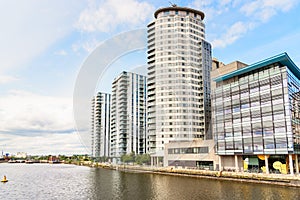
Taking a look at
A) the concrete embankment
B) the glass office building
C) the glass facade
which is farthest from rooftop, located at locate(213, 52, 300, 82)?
the concrete embankment

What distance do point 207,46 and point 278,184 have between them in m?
86.8

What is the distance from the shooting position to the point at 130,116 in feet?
493

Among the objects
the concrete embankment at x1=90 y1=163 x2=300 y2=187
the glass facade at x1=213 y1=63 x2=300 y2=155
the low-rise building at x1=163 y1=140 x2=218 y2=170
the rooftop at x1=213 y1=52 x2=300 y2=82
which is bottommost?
the concrete embankment at x1=90 y1=163 x2=300 y2=187

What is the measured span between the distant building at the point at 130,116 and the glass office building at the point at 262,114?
69.6 m

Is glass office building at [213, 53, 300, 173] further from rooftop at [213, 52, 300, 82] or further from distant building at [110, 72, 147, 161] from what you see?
distant building at [110, 72, 147, 161]

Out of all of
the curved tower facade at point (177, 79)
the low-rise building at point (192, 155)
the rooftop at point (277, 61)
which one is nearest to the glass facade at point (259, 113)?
the rooftop at point (277, 61)

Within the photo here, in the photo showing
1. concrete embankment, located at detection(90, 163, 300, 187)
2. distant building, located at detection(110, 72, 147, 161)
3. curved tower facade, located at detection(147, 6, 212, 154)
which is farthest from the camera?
distant building, located at detection(110, 72, 147, 161)

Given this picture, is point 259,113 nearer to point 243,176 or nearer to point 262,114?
point 262,114

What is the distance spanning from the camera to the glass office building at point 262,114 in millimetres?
61875

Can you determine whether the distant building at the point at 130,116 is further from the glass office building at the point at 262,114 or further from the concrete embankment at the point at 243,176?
the glass office building at the point at 262,114

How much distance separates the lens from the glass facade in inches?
2434

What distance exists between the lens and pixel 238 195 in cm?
4409

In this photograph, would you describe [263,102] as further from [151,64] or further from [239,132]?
[151,64]

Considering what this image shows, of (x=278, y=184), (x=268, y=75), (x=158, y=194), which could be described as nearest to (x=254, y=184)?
(x=278, y=184)
